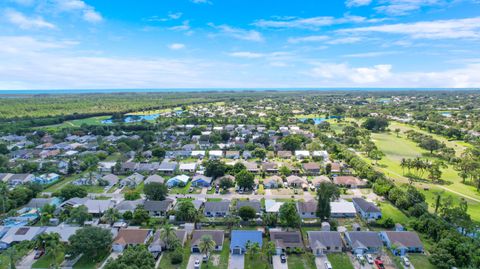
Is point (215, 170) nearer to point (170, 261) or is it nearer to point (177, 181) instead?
point (177, 181)

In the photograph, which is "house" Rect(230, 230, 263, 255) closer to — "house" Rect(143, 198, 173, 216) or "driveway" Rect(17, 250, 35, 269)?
"house" Rect(143, 198, 173, 216)

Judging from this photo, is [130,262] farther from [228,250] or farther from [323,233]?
[323,233]

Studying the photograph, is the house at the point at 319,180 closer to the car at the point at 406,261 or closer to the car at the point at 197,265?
the car at the point at 406,261

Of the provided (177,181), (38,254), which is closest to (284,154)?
(177,181)

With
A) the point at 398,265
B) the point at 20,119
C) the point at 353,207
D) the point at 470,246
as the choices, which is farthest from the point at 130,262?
the point at 20,119

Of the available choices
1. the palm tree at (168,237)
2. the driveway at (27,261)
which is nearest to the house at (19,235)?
the driveway at (27,261)
